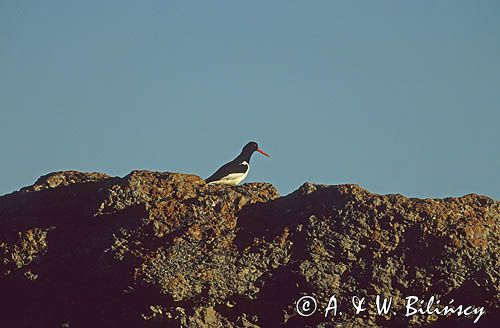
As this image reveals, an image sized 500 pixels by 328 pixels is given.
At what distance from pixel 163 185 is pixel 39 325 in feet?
7.03

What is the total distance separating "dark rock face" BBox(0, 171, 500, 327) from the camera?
1089 cm

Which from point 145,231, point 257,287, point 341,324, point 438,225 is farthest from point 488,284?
point 145,231

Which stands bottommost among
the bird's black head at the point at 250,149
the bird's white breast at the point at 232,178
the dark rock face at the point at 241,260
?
the dark rock face at the point at 241,260

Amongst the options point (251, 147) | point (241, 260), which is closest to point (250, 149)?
point (251, 147)

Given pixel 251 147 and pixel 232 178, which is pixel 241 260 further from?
pixel 251 147

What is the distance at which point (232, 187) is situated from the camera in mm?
12445

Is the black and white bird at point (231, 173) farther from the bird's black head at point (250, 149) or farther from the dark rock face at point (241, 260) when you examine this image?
the dark rock face at point (241, 260)

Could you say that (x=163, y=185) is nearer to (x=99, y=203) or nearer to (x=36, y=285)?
(x=99, y=203)

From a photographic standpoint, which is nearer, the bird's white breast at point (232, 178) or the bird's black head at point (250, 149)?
the bird's white breast at point (232, 178)

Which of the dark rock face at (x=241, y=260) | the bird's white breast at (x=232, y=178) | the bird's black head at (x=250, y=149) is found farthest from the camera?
the bird's black head at (x=250, y=149)

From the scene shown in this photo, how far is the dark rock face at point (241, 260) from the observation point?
35.7 feet

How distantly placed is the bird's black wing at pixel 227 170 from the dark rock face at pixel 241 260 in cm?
829

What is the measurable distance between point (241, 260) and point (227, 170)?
31.7ft

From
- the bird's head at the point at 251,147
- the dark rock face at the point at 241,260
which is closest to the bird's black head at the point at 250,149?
the bird's head at the point at 251,147
